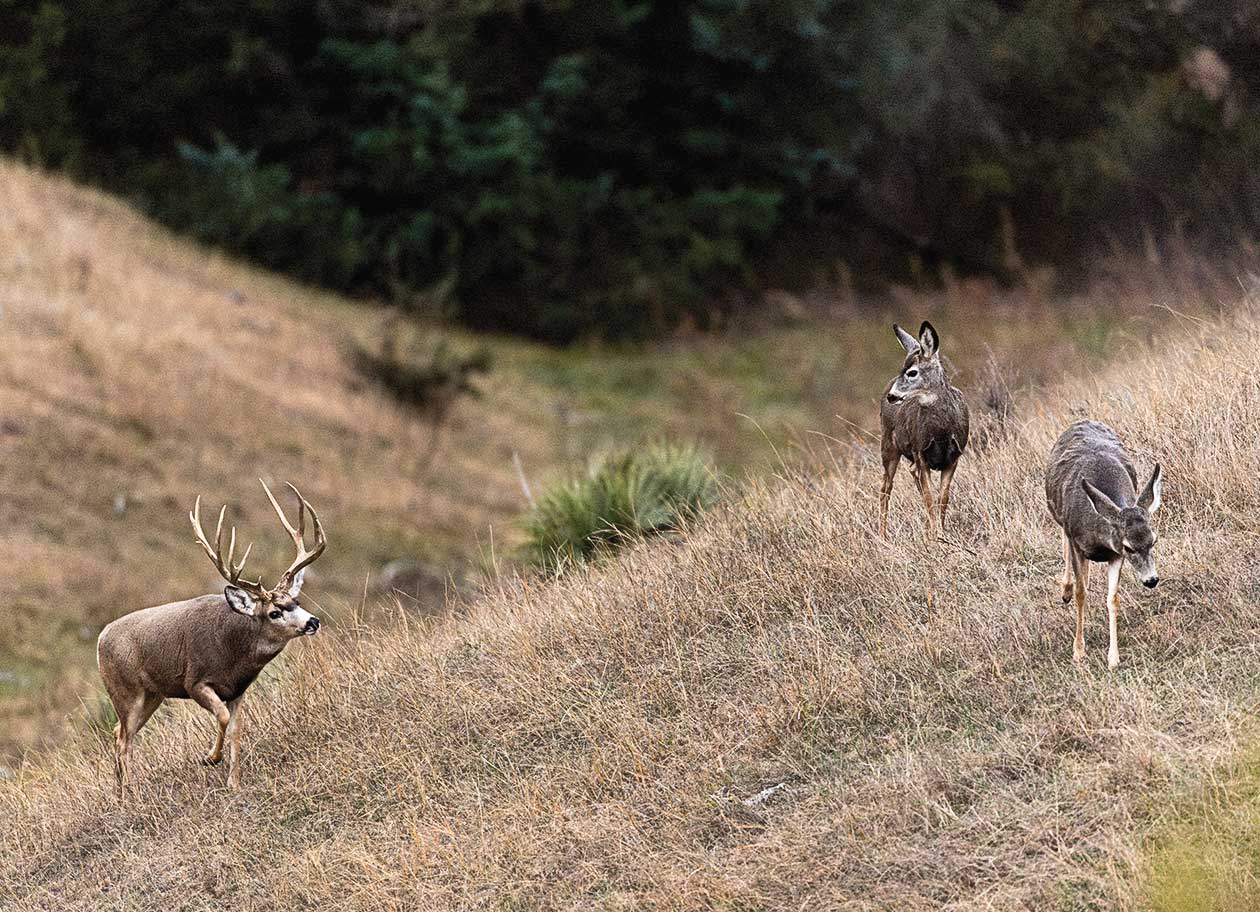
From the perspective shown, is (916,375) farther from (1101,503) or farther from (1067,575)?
(1101,503)

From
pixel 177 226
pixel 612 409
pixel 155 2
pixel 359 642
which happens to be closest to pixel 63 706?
pixel 359 642

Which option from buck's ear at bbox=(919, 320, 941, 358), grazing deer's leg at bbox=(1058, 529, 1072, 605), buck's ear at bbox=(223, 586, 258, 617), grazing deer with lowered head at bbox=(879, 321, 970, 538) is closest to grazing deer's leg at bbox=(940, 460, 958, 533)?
grazing deer with lowered head at bbox=(879, 321, 970, 538)

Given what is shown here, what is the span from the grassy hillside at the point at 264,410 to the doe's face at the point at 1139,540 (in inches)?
289

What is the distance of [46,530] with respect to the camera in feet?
53.4

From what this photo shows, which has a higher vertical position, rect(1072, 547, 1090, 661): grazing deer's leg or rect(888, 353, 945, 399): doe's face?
rect(888, 353, 945, 399): doe's face

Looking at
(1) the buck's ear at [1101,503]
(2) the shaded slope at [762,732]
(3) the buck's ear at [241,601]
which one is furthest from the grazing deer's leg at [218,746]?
(1) the buck's ear at [1101,503]

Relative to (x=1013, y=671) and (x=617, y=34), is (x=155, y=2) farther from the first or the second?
(x=1013, y=671)

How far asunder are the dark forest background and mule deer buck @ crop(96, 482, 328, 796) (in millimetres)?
19051

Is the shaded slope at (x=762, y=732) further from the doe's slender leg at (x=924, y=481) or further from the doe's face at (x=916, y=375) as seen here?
the doe's face at (x=916, y=375)

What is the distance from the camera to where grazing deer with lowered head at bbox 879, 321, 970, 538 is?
6508 mm

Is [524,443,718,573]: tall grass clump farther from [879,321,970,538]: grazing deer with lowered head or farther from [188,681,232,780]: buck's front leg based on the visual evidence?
[879,321,970,538]: grazing deer with lowered head

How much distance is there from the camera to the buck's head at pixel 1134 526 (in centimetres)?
532

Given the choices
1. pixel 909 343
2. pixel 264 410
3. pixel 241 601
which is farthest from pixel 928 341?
pixel 264 410

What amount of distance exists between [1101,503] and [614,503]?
6275 mm
